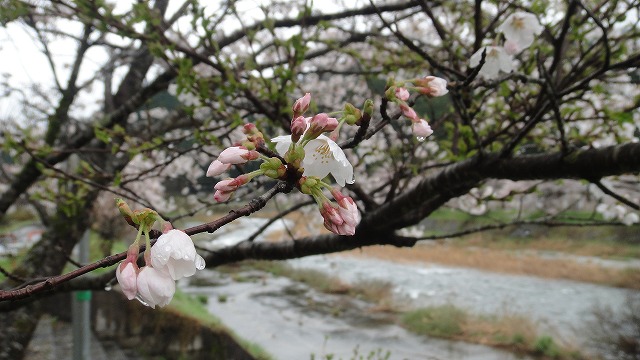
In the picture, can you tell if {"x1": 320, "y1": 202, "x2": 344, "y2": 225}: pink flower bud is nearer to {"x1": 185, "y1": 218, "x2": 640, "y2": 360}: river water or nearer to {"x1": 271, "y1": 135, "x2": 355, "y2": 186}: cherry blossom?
{"x1": 271, "y1": 135, "x2": 355, "y2": 186}: cherry blossom

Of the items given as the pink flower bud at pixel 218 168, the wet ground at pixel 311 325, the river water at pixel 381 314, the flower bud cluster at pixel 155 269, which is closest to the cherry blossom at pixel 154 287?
the flower bud cluster at pixel 155 269

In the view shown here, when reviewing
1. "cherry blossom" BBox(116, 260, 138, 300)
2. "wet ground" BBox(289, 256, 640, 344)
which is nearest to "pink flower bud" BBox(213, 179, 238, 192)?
"cherry blossom" BBox(116, 260, 138, 300)

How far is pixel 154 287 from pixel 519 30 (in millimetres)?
1031

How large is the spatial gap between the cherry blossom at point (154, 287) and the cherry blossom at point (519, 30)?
36.4 inches

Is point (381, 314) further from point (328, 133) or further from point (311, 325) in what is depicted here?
point (328, 133)

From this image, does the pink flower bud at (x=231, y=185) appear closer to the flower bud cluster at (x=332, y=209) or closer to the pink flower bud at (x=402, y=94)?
the flower bud cluster at (x=332, y=209)

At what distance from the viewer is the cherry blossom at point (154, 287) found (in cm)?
42

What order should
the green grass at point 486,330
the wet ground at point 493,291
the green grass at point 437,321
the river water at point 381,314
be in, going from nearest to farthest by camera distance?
the green grass at point 486,330, the river water at point 381,314, the green grass at point 437,321, the wet ground at point 493,291

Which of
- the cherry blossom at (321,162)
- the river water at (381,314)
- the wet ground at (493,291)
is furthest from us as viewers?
the wet ground at (493,291)

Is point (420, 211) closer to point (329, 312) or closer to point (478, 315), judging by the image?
point (478, 315)

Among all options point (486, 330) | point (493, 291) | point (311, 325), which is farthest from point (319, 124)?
point (493, 291)

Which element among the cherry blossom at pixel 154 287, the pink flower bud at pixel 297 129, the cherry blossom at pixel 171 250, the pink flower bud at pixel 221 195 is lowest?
the cherry blossom at pixel 154 287

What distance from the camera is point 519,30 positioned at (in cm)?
112

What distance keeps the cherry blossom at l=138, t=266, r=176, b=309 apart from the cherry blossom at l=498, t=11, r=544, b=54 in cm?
92
